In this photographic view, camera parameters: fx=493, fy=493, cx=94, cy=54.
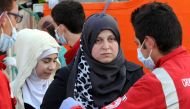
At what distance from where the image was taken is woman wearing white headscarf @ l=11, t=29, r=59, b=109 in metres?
3.93

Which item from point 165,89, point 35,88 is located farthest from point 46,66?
point 165,89

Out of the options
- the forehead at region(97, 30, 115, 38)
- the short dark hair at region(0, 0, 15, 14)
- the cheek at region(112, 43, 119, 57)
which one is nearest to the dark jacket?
the cheek at region(112, 43, 119, 57)

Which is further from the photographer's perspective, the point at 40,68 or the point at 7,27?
the point at 40,68

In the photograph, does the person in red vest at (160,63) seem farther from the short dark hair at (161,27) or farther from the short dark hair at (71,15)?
the short dark hair at (71,15)

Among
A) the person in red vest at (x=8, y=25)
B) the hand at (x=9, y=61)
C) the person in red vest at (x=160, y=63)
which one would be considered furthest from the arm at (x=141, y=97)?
the hand at (x=9, y=61)

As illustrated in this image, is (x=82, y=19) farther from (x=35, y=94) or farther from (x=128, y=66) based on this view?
(x=128, y=66)

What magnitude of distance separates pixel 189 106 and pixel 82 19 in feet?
6.53

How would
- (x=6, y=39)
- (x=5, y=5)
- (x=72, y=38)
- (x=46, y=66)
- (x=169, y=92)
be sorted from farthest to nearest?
(x=72, y=38)
(x=46, y=66)
(x=6, y=39)
(x=5, y=5)
(x=169, y=92)

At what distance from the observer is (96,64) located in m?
3.20

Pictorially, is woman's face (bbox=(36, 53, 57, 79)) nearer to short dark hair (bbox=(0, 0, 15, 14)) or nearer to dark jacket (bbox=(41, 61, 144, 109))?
dark jacket (bbox=(41, 61, 144, 109))

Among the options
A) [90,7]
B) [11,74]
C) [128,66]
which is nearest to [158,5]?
[128,66]

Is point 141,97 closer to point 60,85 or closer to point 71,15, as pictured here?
point 60,85

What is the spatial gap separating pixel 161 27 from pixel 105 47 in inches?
27.5

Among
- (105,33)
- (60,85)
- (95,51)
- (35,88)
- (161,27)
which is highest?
(161,27)
